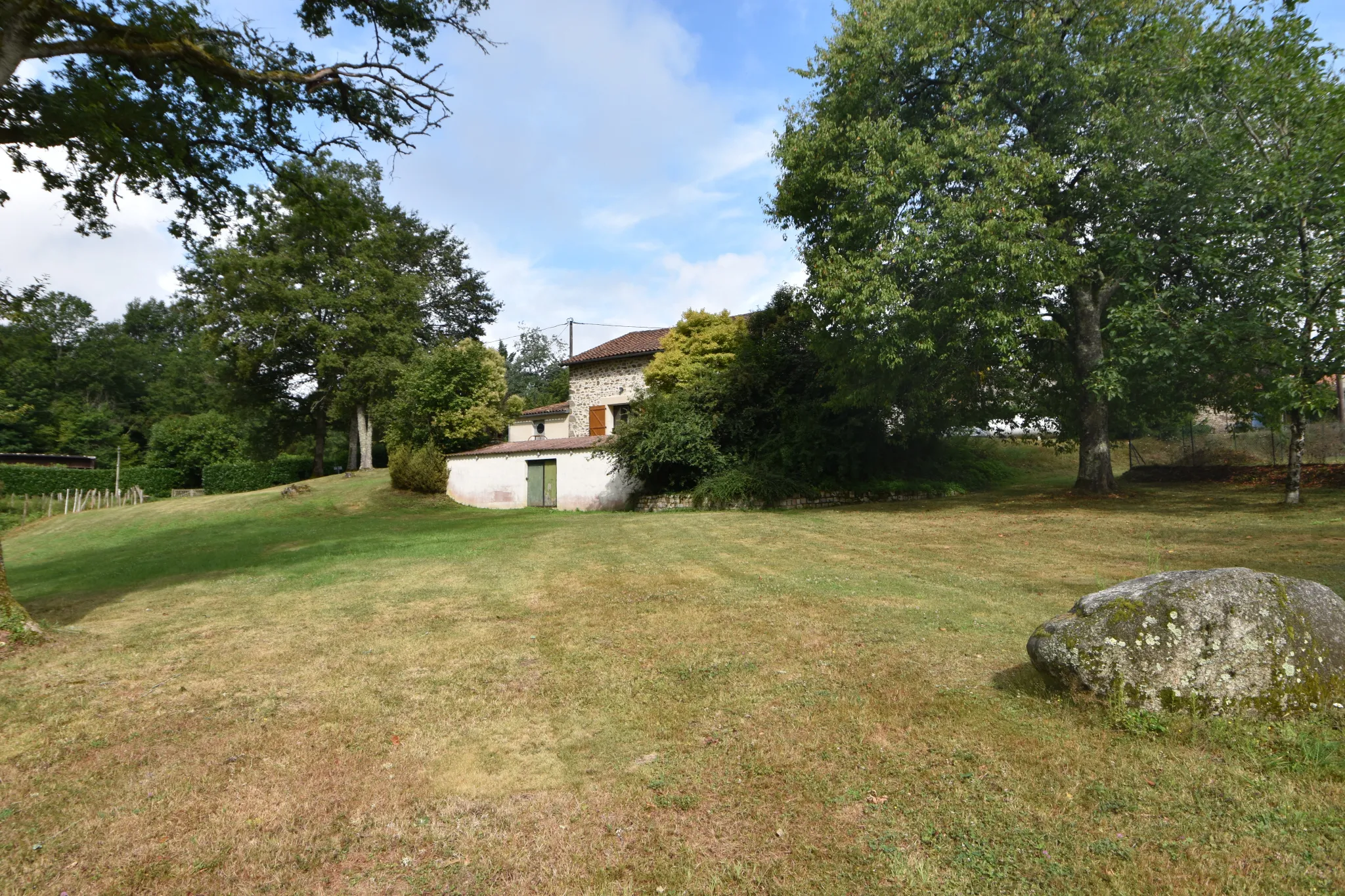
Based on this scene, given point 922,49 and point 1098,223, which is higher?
point 922,49

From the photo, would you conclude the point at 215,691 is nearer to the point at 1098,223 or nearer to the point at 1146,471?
the point at 1098,223

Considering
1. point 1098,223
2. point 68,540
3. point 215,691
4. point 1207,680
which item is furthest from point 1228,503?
point 68,540

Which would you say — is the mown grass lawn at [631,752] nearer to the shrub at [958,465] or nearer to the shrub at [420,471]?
the shrub at [958,465]

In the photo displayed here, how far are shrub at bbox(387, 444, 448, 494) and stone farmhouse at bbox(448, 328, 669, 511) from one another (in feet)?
1.65

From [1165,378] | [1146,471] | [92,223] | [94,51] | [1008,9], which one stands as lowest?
[1146,471]

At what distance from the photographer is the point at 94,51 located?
26.9ft

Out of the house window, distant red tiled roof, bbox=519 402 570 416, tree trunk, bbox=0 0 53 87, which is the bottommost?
the house window

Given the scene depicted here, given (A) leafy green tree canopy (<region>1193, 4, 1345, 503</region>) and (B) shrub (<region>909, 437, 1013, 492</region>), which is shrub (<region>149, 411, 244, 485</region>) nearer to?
(B) shrub (<region>909, 437, 1013, 492</region>)

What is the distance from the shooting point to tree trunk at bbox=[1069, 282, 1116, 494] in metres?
19.2

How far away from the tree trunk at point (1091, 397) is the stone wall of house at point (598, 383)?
18.2 m

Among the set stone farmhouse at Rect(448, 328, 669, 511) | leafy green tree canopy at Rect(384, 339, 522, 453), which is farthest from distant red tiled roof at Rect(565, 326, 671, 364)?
leafy green tree canopy at Rect(384, 339, 522, 453)

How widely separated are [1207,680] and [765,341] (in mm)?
21723

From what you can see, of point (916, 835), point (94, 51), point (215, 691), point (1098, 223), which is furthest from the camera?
point (1098, 223)

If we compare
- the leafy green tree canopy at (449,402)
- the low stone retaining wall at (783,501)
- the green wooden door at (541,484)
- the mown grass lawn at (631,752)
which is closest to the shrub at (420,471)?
the leafy green tree canopy at (449,402)
